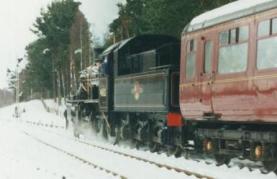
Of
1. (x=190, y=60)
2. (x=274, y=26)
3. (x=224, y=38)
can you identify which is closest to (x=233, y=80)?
(x=224, y=38)

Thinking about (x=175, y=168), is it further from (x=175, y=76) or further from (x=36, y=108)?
(x=36, y=108)

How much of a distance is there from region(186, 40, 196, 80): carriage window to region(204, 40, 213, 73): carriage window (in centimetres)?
73

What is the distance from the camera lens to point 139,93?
73.3ft

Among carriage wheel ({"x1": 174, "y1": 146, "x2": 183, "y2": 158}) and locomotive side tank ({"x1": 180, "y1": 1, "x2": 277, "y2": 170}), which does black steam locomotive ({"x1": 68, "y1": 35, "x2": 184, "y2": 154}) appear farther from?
locomotive side tank ({"x1": 180, "y1": 1, "x2": 277, "y2": 170})

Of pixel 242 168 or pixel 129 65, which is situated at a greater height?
pixel 129 65

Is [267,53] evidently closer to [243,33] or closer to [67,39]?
[243,33]

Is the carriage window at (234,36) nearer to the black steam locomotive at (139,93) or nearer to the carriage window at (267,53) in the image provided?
the carriage window at (267,53)

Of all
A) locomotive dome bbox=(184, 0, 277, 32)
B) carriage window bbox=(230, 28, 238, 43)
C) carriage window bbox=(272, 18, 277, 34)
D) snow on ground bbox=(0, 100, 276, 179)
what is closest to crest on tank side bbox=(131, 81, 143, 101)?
snow on ground bbox=(0, 100, 276, 179)

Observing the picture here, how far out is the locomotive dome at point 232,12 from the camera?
13875 millimetres

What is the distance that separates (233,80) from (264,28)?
164cm

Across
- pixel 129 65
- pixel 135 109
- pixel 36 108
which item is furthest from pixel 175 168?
pixel 36 108

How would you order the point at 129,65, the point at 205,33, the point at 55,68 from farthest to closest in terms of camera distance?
the point at 55,68 → the point at 129,65 → the point at 205,33

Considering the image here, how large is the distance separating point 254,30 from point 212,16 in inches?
95.7

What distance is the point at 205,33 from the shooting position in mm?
16656
